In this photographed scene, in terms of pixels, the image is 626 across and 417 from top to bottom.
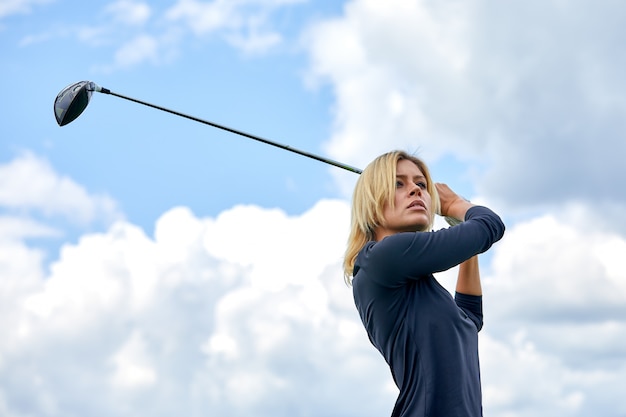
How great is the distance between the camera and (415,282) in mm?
3889

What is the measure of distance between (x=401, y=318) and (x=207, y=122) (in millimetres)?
3840

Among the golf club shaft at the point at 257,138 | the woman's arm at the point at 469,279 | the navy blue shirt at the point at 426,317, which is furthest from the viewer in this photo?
the golf club shaft at the point at 257,138

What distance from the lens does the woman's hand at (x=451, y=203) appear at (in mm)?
4230

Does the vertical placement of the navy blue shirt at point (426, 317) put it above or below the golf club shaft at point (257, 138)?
below

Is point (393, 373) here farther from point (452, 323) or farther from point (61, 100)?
point (61, 100)

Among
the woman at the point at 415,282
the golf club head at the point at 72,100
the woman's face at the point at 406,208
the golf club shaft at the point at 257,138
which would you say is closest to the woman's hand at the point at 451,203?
the woman at the point at 415,282

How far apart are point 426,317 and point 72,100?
6.32 meters

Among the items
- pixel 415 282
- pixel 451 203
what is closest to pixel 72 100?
pixel 451 203

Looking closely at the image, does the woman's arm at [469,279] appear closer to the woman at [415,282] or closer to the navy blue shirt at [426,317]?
the woman at [415,282]

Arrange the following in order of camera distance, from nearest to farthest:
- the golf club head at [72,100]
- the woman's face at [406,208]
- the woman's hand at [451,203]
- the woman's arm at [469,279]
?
the woman's face at [406,208]
the woman's hand at [451,203]
the woman's arm at [469,279]
the golf club head at [72,100]

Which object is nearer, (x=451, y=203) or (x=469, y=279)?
(x=451, y=203)

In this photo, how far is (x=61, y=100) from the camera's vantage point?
9.13 meters

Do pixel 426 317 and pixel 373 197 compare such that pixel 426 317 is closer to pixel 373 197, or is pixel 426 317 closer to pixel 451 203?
pixel 373 197

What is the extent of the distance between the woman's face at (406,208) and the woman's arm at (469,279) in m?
0.60
